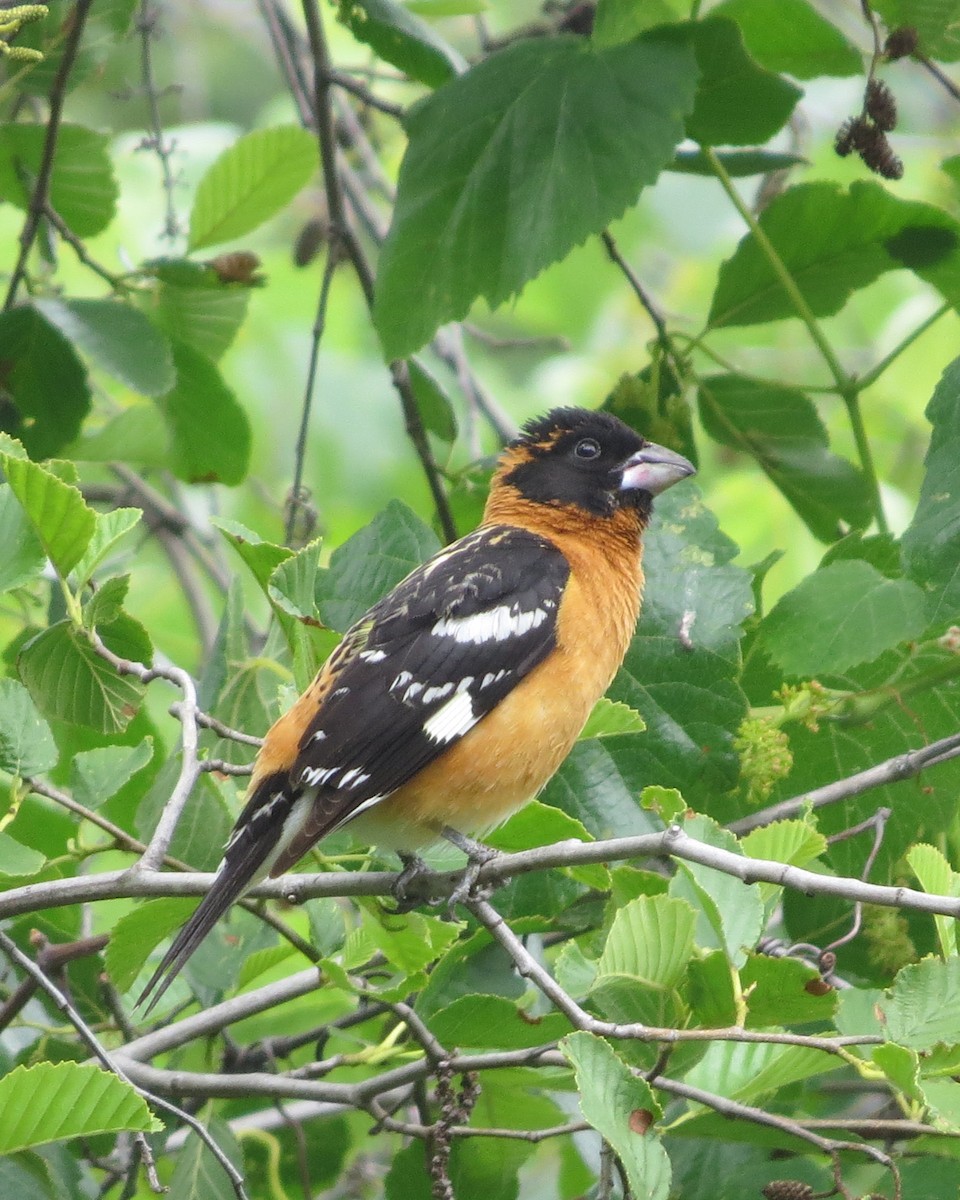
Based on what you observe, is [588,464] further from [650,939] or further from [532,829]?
[650,939]

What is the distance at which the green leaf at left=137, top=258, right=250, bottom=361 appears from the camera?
453cm

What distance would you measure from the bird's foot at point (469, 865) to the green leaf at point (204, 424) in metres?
1.72

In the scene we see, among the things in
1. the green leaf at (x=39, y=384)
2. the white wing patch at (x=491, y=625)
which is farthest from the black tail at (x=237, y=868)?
the green leaf at (x=39, y=384)

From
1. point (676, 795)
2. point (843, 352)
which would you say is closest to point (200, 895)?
point (676, 795)

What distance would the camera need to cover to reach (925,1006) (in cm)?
243

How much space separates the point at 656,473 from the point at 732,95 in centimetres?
99

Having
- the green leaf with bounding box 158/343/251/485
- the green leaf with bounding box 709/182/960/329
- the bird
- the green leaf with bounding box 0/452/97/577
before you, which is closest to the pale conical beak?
→ the bird

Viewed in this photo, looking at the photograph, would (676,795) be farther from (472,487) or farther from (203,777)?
(472,487)

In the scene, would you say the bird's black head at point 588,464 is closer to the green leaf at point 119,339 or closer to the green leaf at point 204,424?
the green leaf at point 204,424

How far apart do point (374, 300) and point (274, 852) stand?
1.57 metres

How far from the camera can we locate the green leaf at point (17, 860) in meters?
2.76

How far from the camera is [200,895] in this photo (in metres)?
2.80

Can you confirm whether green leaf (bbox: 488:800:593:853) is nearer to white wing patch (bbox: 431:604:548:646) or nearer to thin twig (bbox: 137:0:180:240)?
white wing patch (bbox: 431:604:548:646)

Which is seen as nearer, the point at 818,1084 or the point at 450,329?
the point at 818,1084
